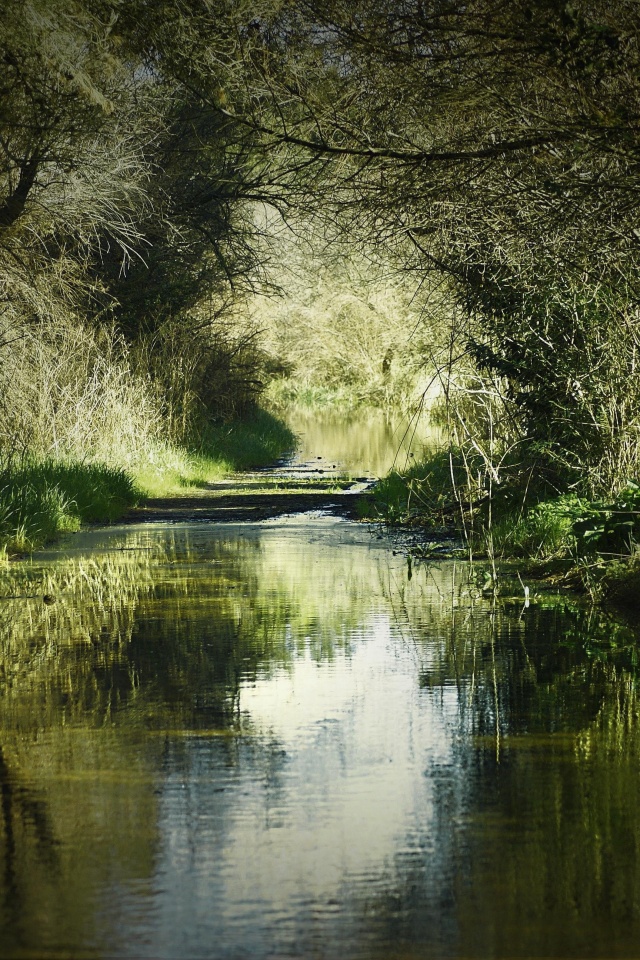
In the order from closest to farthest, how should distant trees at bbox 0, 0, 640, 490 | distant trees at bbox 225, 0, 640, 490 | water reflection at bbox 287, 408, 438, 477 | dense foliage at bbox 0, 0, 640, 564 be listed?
distant trees at bbox 225, 0, 640, 490 → distant trees at bbox 0, 0, 640, 490 → dense foliage at bbox 0, 0, 640, 564 → water reflection at bbox 287, 408, 438, 477

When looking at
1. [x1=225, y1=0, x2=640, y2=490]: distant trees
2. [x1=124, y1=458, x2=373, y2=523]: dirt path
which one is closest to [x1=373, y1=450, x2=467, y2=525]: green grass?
[x1=124, y1=458, x2=373, y2=523]: dirt path

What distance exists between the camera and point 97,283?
81.0 ft

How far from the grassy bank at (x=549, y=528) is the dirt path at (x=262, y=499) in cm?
182

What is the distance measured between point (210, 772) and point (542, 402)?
878cm

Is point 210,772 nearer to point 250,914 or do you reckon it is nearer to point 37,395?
point 250,914

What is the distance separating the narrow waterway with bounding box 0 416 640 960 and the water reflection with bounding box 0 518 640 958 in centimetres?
1

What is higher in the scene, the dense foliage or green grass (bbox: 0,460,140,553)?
the dense foliage

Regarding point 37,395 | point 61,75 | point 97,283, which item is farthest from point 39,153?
point 97,283

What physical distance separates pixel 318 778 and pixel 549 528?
7.54 metres

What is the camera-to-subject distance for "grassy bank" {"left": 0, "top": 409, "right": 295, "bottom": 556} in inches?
604

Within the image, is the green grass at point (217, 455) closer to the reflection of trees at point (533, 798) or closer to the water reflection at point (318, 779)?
the water reflection at point (318, 779)

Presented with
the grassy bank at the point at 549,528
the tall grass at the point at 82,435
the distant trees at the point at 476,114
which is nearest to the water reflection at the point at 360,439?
the tall grass at the point at 82,435

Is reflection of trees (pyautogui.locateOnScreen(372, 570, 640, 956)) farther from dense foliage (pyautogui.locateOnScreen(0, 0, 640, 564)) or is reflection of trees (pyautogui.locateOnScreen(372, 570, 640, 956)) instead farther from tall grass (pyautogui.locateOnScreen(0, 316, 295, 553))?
tall grass (pyautogui.locateOnScreen(0, 316, 295, 553))

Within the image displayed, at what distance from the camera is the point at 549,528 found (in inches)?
520
